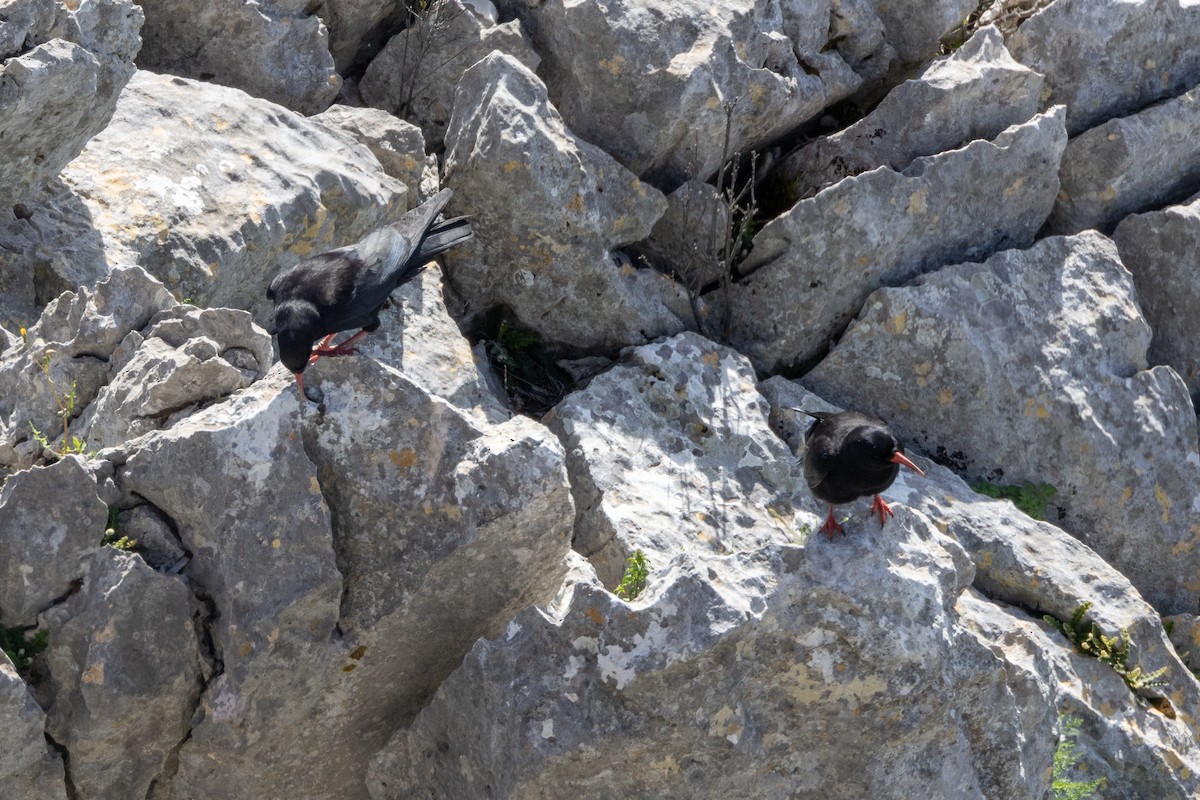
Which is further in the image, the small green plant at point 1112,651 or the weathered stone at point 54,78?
the small green plant at point 1112,651

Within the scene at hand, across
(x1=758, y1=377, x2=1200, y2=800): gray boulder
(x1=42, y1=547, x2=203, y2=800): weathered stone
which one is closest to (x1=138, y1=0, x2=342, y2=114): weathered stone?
(x1=758, y1=377, x2=1200, y2=800): gray boulder

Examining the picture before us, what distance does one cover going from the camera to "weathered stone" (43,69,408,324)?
28.0 ft

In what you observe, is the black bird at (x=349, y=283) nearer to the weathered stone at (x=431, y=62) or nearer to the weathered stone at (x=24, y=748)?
the weathered stone at (x=24, y=748)

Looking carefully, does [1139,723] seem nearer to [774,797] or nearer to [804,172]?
[774,797]

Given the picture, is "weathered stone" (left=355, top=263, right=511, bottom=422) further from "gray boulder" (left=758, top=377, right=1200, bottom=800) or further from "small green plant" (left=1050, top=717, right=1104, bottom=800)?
"small green plant" (left=1050, top=717, right=1104, bottom=800)

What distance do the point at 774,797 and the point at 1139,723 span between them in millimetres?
3813

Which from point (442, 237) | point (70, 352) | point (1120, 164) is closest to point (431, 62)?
point (442, 237)

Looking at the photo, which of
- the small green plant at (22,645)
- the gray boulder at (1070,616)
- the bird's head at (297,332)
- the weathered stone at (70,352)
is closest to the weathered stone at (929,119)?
the gray boulder at (1070,616)

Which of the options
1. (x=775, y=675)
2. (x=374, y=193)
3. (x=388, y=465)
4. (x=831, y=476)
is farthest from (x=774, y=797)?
(x=374, y=193)

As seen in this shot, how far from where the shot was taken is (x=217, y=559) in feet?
19.8

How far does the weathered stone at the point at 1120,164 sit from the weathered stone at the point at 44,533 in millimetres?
9214

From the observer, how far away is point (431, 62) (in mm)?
11570

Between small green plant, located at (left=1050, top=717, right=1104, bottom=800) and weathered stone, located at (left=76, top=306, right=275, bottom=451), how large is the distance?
5.31m

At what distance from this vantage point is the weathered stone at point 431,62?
1136 centimetres
